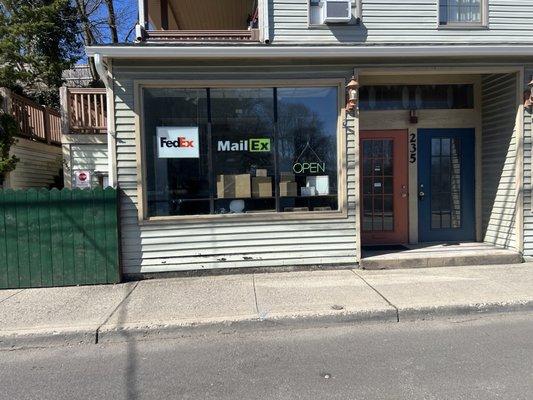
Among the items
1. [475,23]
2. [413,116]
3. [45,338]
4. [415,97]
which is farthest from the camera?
[415,97]

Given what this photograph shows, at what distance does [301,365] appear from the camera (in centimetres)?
412

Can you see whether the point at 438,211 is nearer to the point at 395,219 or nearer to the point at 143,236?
the point at 395,219

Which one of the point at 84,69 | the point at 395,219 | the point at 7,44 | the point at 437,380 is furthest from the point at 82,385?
the point at 84,69

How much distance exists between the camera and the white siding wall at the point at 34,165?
1060 cm

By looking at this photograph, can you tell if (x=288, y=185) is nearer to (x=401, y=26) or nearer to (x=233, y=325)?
(x=233, y=325)

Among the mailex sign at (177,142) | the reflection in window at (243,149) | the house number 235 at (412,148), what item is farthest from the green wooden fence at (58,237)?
the house number 235 at (412,148)

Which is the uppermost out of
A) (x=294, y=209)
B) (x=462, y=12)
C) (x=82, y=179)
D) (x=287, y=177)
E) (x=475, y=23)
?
(x=462, y=12)

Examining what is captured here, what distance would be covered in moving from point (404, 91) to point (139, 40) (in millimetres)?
4901

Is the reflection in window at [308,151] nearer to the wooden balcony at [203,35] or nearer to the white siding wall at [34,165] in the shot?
the wooden balcony at [203,35]

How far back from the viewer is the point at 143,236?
22.9 feet

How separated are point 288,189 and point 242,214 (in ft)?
2.84

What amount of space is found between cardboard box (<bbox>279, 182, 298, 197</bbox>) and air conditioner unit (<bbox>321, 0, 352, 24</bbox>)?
2701 millimetres

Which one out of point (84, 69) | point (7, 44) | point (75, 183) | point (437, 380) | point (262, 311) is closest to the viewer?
point (437, 380)

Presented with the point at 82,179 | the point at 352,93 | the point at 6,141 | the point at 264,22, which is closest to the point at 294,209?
the point at 352,93
